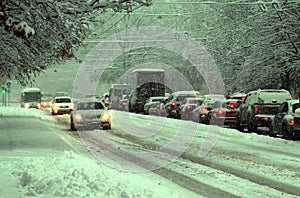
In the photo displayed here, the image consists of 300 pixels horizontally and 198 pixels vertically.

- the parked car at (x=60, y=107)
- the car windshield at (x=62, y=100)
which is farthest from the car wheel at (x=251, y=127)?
the car windshield at (x=62, y=100)

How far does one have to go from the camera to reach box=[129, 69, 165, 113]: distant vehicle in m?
50.7

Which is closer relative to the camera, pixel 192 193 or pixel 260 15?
pixel 192 193

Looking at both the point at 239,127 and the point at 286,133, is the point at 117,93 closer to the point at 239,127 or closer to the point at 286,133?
the point at 239,127

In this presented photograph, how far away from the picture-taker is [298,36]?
108 feet

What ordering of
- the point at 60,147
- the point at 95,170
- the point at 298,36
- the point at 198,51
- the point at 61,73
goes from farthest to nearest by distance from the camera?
the point at 61,73
the point at 198,51
the point at 298,36
the point at 60,147
the point at 95,170

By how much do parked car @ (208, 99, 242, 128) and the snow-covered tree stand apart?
47.9 feet

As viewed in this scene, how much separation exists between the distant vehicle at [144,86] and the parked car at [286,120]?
28.0 meters

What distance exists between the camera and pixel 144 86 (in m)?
51.1

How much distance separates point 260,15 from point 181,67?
83.6 ft

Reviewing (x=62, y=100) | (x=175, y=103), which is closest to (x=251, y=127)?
(x=175, y=103)

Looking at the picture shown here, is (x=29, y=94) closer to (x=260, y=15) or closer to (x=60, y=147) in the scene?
(x=260, y=15)

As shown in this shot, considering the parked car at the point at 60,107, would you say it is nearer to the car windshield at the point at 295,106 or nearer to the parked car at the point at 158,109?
the parked car at the point at 158,109

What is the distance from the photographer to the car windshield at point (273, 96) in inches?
998

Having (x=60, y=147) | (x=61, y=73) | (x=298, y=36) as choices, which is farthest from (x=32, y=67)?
(x=61, y=73)
